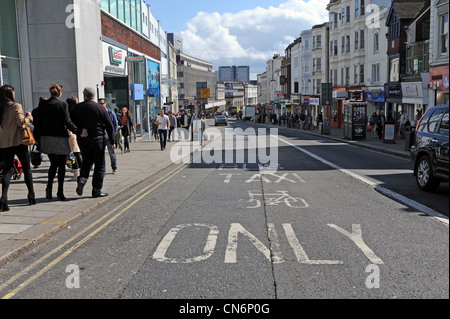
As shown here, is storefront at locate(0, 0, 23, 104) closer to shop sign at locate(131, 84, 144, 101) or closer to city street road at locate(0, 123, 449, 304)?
city street road at locate(0, 123, 449, 304)

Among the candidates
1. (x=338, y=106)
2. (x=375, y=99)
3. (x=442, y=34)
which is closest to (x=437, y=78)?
(x=442, y=34)

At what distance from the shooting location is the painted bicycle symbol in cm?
841

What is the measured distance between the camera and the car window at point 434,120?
970 centimetres

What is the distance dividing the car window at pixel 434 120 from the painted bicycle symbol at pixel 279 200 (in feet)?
11.6

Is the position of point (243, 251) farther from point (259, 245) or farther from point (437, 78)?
point (437, 78)

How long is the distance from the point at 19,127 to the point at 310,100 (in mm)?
55984

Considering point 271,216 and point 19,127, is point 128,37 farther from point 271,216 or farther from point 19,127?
point 271,216

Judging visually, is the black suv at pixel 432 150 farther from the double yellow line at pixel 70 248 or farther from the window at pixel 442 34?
the window at pixel 442 34

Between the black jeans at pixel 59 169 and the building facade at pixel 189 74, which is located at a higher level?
the building facade at pixel 189 74

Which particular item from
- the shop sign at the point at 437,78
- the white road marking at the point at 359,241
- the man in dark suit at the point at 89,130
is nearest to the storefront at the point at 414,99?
the shop sign at the point at 437,78

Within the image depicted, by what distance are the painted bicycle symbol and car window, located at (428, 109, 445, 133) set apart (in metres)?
3.53

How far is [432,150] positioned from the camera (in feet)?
31.6
